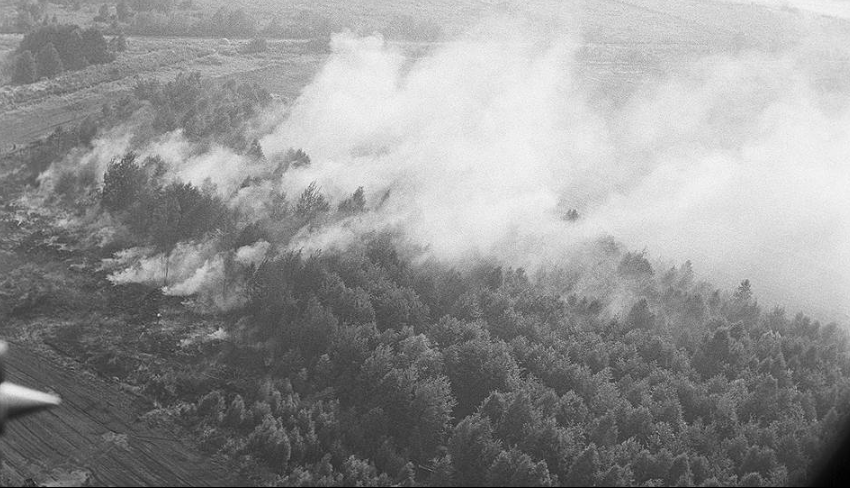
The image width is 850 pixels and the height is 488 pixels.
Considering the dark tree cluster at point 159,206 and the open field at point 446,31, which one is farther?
the open field at point 446,31

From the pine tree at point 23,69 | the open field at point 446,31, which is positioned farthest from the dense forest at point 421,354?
the pine tree at point 23,69

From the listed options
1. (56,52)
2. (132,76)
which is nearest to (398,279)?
(132,76)

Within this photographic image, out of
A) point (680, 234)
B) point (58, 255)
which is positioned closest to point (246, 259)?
point (58, 255)

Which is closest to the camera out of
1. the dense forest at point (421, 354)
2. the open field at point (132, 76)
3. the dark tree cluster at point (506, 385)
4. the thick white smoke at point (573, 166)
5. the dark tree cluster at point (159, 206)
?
the dark tree cluster at point (506, 385)

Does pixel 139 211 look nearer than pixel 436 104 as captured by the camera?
Yes

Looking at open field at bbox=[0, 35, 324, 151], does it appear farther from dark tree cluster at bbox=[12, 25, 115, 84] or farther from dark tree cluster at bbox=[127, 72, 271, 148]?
dark tree cluster at bbox=[127, 72, 271, 148]

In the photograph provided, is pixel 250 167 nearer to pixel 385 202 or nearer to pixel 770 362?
pixel 385 202

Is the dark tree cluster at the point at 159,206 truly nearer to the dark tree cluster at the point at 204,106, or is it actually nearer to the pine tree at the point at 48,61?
the dark tree cluster at the point at 204,106
